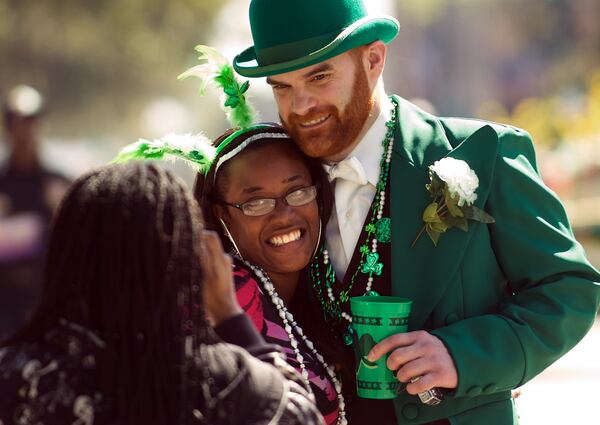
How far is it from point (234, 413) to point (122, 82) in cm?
1823

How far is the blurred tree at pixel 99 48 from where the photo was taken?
16047 mm

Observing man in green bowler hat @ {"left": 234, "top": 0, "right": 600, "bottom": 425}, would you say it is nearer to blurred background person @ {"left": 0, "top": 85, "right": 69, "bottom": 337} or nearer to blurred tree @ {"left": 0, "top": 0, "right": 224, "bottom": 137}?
blurred background person @ {"left": 0, "top": 85, "right": 69, "bottom": 337}

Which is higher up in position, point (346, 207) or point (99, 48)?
point (99, 48)

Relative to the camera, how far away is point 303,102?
3152 mm

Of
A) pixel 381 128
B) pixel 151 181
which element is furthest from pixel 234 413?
pixel 381 128

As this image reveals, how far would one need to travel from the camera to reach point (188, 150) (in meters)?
3.18

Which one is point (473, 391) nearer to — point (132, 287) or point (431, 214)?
point (431, 214)

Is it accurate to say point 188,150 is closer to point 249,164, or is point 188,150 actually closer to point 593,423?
point 249,164

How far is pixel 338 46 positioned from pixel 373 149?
379 millimetres

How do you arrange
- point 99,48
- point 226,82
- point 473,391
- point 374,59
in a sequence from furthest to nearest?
point 99,48, point 226,82, point 374,59, point 473,391

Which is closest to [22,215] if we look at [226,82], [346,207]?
[226,82]

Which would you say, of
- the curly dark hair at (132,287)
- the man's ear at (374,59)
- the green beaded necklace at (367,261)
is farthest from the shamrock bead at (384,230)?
the curly dark hair at (132,287)

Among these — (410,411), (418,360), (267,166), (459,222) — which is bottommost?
(410,411)

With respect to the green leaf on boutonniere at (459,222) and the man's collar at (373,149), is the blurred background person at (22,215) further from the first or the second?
the green leaf on boutonniere at (459,222)
